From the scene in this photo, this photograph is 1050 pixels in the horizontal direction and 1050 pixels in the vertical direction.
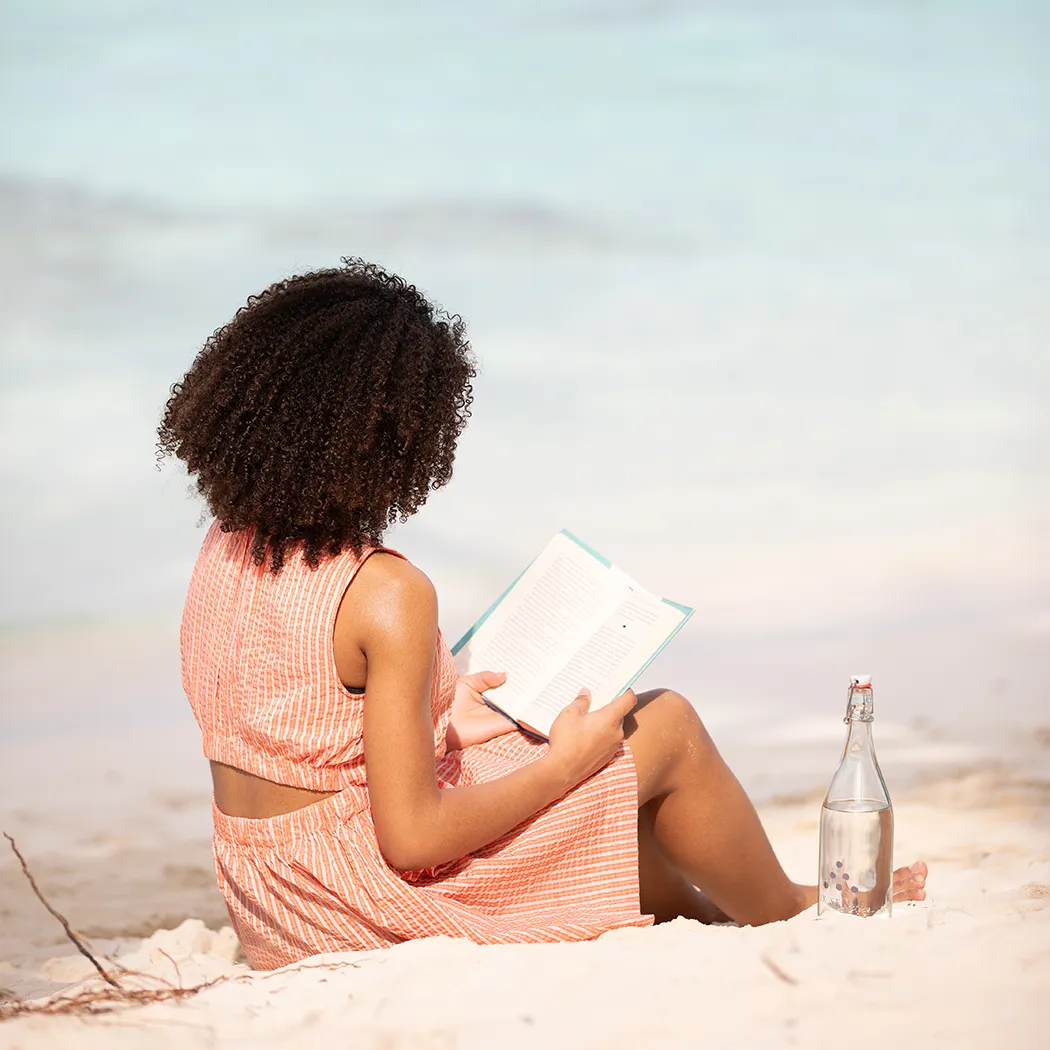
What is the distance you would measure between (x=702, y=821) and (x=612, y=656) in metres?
0.32

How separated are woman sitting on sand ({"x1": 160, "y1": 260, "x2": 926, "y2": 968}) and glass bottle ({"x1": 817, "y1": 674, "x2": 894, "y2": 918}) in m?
0.30

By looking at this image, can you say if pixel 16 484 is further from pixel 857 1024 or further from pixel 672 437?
pixel 857 1024

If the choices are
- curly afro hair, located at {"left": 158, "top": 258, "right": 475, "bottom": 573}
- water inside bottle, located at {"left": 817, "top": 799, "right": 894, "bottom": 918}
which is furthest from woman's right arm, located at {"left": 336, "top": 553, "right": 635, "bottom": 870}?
water inside bottle, located at {"left": 817, "top": 799, "right": 894, "bottom": 918}

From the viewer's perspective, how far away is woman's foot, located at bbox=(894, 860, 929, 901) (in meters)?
2.32

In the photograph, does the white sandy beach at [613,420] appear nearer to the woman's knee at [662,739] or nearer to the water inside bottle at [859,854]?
the water inside bottle at [859,854]

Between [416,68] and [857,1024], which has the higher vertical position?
[416,68]

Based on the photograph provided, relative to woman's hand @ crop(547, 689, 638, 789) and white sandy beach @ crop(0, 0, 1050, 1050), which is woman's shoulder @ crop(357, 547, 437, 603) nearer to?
woman's hand @ crop(547, 689, 638, 789)

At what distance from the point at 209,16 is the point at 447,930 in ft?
40.8

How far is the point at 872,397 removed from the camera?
33.0 feet

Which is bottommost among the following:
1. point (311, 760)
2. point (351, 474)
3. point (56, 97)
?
point (311, 760)

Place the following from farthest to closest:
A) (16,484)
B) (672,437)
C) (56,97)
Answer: (56,97)
(672,437)
(16,484)

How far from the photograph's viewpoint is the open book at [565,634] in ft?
7.23

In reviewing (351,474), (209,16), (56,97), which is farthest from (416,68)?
(351,474)

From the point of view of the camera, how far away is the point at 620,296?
11.7 meters
